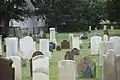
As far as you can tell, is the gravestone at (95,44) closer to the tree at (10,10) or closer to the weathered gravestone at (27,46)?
the weathered gravestone at (27,46)

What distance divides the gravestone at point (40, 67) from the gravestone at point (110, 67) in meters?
1.39

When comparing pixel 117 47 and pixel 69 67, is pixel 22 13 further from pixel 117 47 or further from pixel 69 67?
pixel 69 67

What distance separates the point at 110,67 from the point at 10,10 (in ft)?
72.4

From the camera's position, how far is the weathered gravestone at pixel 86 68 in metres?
9.89

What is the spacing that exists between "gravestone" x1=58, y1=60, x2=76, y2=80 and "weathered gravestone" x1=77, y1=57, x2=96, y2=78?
6.51 ft

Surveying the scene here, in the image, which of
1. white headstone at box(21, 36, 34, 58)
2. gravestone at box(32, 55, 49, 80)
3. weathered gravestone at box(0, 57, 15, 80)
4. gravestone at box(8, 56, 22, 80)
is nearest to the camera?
weathered gravestone at box(0, 57, 15, 80)

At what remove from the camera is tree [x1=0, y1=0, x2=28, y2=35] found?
29.0 metres

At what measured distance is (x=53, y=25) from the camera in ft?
120

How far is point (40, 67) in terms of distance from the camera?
8344 millimetres

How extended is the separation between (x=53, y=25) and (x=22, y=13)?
6502 millimetres

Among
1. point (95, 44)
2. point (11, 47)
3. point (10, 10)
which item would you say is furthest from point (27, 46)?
point (10, 10)

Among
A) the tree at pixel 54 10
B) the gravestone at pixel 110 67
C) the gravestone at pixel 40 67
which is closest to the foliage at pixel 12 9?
the tree at pixel 54 10

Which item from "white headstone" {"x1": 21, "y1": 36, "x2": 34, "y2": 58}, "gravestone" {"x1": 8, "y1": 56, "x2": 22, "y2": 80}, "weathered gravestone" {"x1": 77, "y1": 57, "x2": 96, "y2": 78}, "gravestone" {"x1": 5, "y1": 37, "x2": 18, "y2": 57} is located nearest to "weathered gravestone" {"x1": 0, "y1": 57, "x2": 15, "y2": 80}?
"gravestone" {"x1": 8, "y1": 56, "x2": 22, "y2": 80}

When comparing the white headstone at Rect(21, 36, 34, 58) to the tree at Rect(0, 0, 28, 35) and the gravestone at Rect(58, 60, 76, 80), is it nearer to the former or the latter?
the gravestone at Rect(58, 60, 76, 80)
